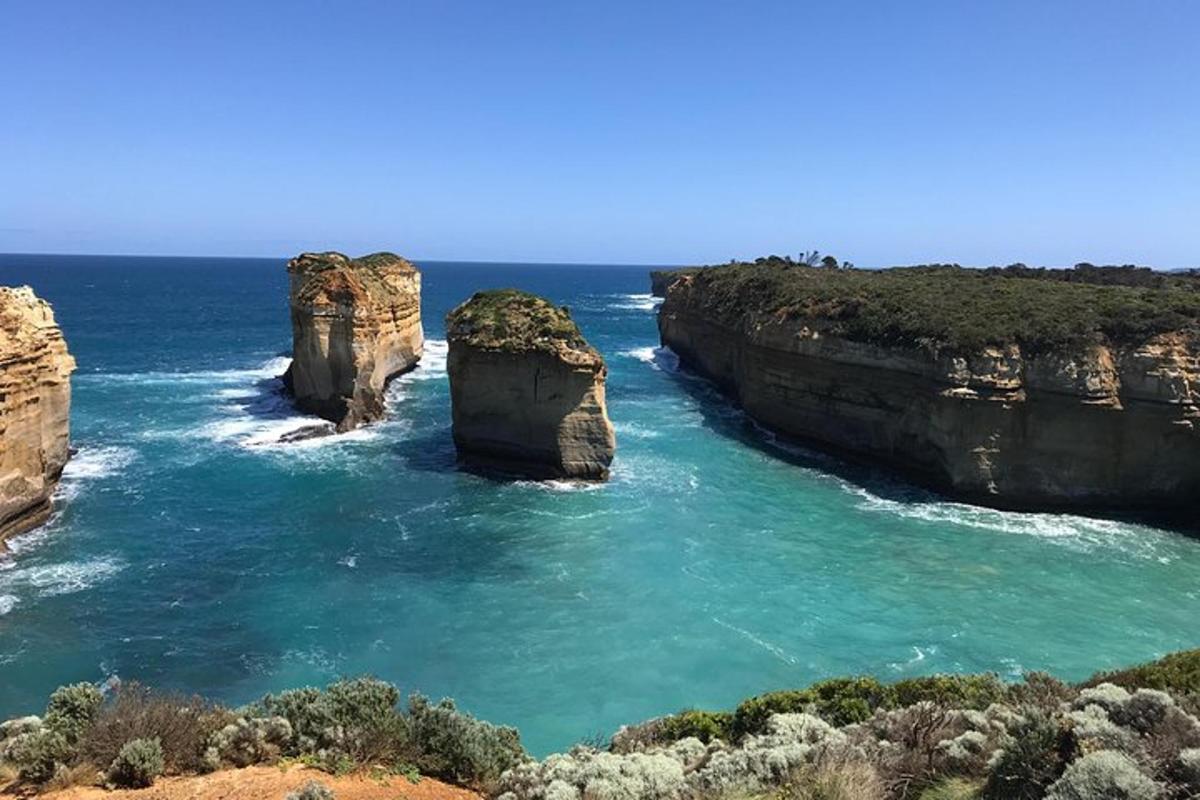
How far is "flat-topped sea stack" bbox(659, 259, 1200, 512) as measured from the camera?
31609 millimetres

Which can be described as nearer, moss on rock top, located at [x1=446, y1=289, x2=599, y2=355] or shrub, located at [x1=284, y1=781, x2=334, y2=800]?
shrub, located at [x1=284, y1=781, x2=334, y2=800]

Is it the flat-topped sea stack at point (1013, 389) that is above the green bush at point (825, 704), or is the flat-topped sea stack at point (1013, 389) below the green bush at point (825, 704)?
above

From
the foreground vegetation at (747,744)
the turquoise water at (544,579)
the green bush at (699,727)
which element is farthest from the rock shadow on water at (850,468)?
the green bush at (699,727)

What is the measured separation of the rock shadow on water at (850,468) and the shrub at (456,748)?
25.4 metres

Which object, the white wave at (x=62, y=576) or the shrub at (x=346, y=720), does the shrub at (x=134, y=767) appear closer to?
the shrub at (x=346, y=720)

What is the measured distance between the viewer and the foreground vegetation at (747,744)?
7.47 m

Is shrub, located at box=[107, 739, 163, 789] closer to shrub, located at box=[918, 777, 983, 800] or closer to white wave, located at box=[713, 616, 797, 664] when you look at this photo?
shrub, located at box=[918, 777, 983, 800]

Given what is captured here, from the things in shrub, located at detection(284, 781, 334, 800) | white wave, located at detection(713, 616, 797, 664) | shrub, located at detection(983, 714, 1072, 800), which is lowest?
white wave, located at detection(713, 616, 797, 664)

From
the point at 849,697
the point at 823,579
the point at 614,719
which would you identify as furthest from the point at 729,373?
the point at 849,697

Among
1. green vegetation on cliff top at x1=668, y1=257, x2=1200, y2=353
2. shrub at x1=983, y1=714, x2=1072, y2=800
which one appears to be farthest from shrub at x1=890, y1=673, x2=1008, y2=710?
green vegetation on cliff top at x1=668, y1=257, x2=1200, y2=353

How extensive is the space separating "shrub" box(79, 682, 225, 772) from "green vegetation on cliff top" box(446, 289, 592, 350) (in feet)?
76.5

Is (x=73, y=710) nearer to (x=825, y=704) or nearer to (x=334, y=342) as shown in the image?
(x=825, y=704)

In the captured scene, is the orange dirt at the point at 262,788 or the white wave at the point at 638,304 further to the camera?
the white wave at the point at 638,304

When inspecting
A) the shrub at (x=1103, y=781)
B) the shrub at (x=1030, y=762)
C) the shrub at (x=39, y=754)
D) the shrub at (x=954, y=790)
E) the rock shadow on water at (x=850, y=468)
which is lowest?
the rock shadow on water at (x=850, y=468)
